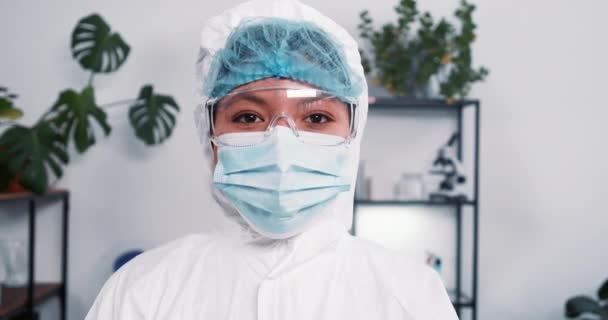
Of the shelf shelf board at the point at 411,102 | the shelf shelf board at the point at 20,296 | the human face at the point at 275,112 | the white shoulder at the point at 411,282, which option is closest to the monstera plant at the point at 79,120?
the shelf shelf board at the point at 20,296

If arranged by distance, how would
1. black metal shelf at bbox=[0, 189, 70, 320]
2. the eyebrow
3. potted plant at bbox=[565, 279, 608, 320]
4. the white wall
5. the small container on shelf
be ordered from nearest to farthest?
the eyebrow, black metal shelf at bbox=[0, 189, 70, 320], potted plant at bbox=[565, 279, 608, 320], the small container on shelf, the white wall

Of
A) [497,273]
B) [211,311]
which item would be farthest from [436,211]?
Answer: [211,311]

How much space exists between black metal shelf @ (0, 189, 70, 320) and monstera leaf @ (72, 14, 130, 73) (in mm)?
608

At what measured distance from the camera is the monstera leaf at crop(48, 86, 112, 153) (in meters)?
1.88

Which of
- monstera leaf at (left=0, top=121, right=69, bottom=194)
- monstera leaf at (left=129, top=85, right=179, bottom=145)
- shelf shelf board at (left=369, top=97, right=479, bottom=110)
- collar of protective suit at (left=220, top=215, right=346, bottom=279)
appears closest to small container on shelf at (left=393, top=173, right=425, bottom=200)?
shelf shelf board at (left=369, top=97, right=479, bottom=110)

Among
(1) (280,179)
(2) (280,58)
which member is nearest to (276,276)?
(1) (280,179)

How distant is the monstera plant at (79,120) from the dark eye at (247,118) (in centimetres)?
114

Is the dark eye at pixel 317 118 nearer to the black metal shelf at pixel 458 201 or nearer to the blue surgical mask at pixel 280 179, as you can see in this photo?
the blue surgical mask at pixel 280 179

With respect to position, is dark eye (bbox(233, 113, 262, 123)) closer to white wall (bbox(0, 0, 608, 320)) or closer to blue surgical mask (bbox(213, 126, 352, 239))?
blue surgical mask (bbox(213, 126, 352, 239))

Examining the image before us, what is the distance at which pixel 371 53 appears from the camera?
2127 mm

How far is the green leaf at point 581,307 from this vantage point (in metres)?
1.96

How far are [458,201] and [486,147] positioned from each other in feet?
1.32

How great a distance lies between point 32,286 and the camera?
6.20 feet

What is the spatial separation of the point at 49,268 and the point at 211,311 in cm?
176
